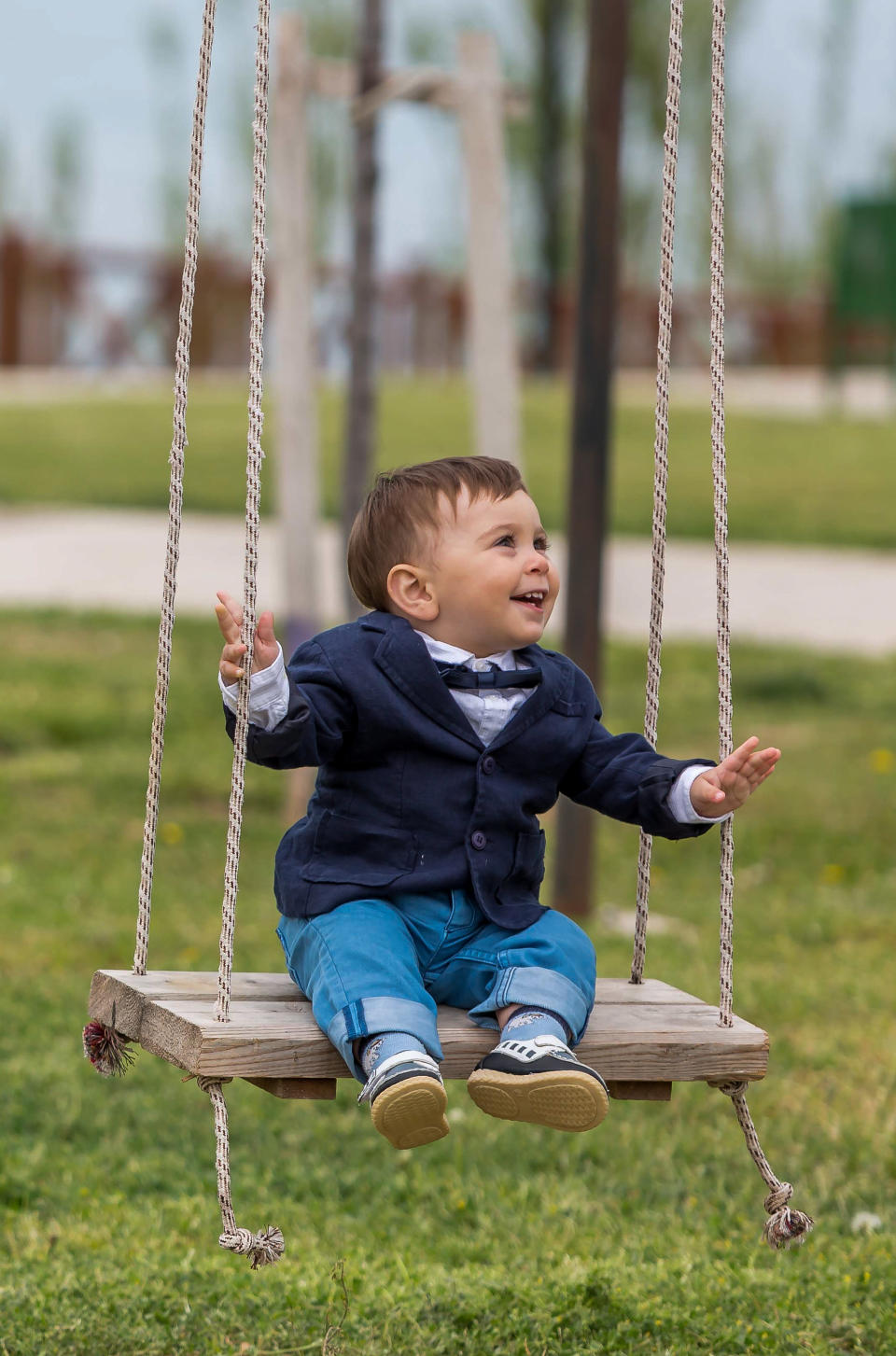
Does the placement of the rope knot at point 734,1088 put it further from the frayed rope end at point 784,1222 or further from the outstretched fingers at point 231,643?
the outstretched fingers at point 231,643

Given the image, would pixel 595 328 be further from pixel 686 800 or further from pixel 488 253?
pixel 686 800

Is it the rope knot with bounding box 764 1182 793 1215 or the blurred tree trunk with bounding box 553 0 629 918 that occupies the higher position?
the blurred tree trunk with bounding box 553 0 629 918

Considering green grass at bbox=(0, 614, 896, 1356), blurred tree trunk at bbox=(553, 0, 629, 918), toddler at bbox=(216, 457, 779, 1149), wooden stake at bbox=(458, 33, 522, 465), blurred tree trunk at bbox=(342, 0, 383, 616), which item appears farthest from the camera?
blurred tree trunk at bbox=(342, 0, 383, 616)

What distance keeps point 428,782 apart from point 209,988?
0.47m

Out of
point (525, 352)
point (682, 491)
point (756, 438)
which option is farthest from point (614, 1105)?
point (525, 352)

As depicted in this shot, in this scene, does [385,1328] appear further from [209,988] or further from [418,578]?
[418,578]

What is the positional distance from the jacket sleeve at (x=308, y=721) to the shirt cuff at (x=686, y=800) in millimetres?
521

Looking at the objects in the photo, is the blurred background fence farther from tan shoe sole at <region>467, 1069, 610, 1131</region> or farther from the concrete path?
tan shoe sole at <region>467, 1069, 610, 1131</region>

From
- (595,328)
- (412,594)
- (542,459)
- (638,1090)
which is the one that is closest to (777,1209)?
(638,1090)

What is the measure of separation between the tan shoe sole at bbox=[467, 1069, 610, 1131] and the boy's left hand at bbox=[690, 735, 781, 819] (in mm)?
512

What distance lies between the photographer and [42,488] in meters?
16.3

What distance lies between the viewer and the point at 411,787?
3016mm

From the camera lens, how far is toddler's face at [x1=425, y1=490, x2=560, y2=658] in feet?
9.91

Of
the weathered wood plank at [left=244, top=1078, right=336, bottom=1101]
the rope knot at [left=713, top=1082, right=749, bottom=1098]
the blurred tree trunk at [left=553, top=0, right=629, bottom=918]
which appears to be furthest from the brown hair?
the blurred tree trunk at [left=553, top=0, right=629, bottom=918]
